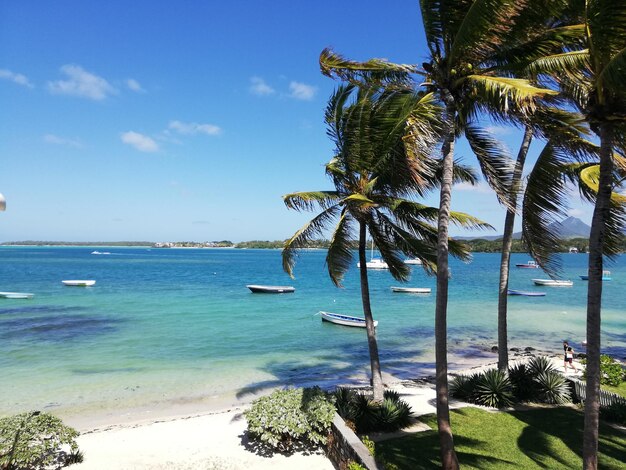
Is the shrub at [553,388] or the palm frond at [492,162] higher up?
the palm frond at [492,162]

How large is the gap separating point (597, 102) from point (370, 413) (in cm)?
774

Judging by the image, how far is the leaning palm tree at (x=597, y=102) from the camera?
4938 millimetres

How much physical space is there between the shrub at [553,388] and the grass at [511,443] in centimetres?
68

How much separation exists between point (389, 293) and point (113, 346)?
1385 inches

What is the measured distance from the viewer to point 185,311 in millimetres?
35750

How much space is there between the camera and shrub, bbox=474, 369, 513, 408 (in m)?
11.3

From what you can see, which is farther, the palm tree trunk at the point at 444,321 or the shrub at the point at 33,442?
the shrub at the point at 33,442

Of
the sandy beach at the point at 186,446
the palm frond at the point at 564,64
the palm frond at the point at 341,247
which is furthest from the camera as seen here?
the palm frond at the point at 341,247

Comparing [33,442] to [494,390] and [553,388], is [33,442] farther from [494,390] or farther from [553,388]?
[553,388]

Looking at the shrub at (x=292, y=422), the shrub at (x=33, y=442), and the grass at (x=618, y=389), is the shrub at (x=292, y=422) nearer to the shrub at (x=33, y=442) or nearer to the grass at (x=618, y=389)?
the shrub at (x=33, y=442)

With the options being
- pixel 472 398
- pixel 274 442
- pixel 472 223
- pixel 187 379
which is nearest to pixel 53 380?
pixel 187 379

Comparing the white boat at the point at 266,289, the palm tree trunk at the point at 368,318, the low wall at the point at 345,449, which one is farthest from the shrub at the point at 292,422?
the white boat at the point at 266,289

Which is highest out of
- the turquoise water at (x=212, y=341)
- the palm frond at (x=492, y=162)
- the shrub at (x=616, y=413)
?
the palm frond at (x=492, y=162)

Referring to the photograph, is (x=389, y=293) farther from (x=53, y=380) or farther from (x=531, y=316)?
(x=53, y=380)
